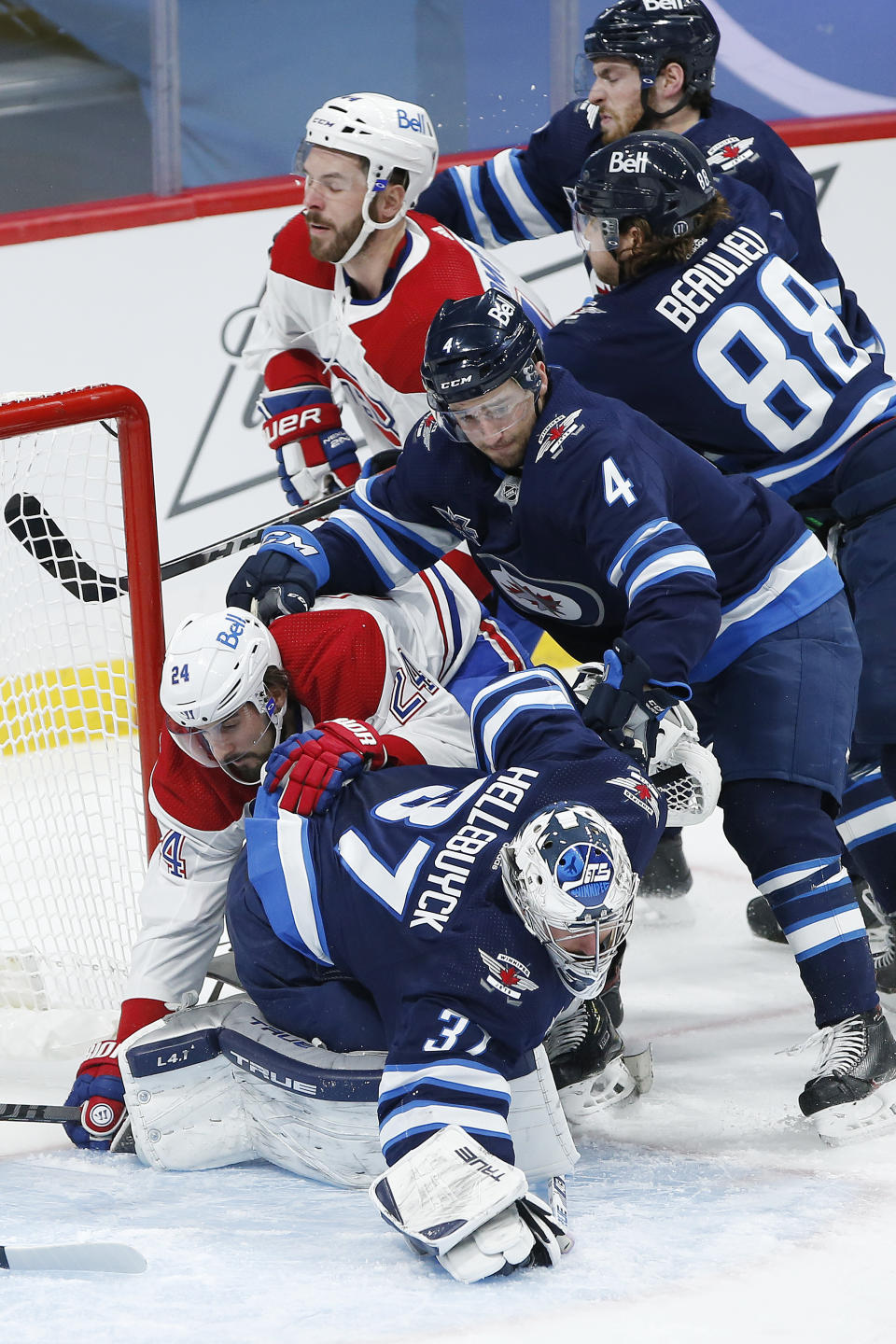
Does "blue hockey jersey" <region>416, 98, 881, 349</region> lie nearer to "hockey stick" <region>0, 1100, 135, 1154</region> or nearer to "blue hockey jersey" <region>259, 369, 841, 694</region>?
"blue hockey jersey" <region>259, 369, 841, 694</region>

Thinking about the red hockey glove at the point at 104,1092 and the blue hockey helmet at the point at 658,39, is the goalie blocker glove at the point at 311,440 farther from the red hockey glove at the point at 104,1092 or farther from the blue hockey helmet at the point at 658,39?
the red hockey glove at the point at 104,1092

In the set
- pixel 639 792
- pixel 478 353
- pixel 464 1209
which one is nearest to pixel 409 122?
pixel 478 353

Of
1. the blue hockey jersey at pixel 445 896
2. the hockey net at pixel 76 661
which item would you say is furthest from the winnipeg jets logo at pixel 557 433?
the hockey net at pixel 76 661

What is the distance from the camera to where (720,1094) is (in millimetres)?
2730

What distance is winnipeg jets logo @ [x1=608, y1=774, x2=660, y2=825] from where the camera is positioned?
2.21 m

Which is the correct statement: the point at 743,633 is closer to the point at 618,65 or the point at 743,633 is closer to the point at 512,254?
the point at 618,65

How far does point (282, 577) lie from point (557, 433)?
22.0 inches

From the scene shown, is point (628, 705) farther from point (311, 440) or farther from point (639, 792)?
point (311, 440)

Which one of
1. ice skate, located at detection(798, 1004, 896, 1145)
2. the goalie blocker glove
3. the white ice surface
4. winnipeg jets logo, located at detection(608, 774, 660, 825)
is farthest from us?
the goalie blocker glove

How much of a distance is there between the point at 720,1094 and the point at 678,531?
0.92m

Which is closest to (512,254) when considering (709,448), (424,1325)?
(709,448)

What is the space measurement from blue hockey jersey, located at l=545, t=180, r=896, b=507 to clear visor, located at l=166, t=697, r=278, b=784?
0.85m

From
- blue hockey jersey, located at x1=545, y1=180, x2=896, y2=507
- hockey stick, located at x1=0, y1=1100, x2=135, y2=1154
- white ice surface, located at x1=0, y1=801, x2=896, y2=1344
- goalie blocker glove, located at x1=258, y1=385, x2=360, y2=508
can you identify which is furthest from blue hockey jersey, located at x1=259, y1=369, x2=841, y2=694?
hockey stick, located at x1=0, y1=1100, x2=135, y2=1154

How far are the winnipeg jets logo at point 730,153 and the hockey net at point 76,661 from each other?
123 cm
